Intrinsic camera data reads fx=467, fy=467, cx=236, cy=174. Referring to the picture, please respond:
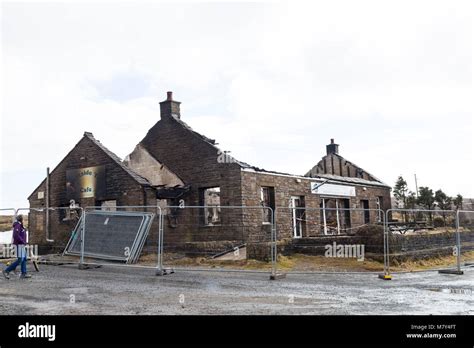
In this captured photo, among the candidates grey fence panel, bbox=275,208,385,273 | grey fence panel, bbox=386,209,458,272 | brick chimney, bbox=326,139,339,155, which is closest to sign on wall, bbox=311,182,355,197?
grey fence panel, bbox=386,209,458,272

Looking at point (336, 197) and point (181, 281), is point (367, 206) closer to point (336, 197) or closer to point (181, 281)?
point (336, 197)

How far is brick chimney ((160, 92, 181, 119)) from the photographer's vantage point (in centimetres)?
2455

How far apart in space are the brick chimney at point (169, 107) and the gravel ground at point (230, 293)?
1220cm

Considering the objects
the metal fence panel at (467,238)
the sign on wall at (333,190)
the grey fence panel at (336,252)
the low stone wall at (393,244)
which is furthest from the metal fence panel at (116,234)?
the metal fence panel at (467,238)

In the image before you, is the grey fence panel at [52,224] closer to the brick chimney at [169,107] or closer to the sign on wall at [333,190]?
the brick chimney at [169,107]

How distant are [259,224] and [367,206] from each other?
11702mm

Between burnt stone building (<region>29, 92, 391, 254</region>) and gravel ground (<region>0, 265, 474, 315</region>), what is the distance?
6.28 m

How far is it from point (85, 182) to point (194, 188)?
6397 mm

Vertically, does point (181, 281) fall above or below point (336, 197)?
below

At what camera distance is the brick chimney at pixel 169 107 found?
24.5m

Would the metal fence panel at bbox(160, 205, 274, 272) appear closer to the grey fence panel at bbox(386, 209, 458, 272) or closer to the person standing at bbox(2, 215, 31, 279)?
the grey fence panel at bbox(386, 209, 458, 272)

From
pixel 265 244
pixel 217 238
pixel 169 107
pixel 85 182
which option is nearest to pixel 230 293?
pixel 265 244
